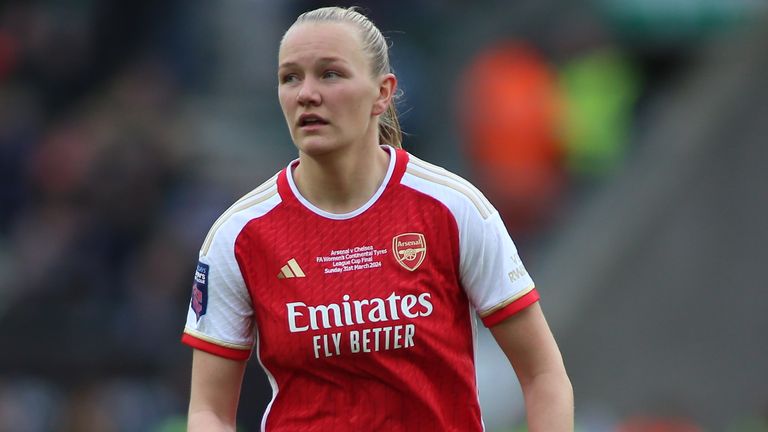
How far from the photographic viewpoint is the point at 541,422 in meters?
4.73

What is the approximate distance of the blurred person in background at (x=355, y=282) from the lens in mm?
4656

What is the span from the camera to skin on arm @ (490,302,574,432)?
4.72 meters

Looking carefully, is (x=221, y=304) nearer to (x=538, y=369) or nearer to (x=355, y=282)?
(x=355, y=282)

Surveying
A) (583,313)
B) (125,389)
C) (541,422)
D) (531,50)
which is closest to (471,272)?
(541,422)

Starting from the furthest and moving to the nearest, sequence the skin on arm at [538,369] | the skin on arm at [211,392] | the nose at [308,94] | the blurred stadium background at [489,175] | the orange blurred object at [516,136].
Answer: the orange blurred object at [516,136] → the blurred stadium background at [489,175] → the skin on arm at [211,392] → the skin on arm at [538,369] → the nose at [308,94]

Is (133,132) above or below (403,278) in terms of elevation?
above

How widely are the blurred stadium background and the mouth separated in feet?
18.2

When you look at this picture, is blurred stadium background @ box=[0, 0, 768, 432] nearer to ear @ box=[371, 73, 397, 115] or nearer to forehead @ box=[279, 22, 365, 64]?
ear @ box=[371, 73, 397, 115]

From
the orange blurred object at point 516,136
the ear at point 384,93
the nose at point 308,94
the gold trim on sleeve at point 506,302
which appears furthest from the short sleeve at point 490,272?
the orange blurred object at point 516,136

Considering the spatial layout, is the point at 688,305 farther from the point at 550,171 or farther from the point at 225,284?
the point at 225,284

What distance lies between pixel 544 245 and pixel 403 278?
25.0 ft

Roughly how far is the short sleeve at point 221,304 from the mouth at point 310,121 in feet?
1.27

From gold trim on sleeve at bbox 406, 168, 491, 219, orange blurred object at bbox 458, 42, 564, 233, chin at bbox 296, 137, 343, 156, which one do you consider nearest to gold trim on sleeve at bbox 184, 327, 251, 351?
chin at bbox 296, 137, 343, 156

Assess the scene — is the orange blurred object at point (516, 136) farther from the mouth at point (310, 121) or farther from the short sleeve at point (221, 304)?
the mouth at point (310, 121)
